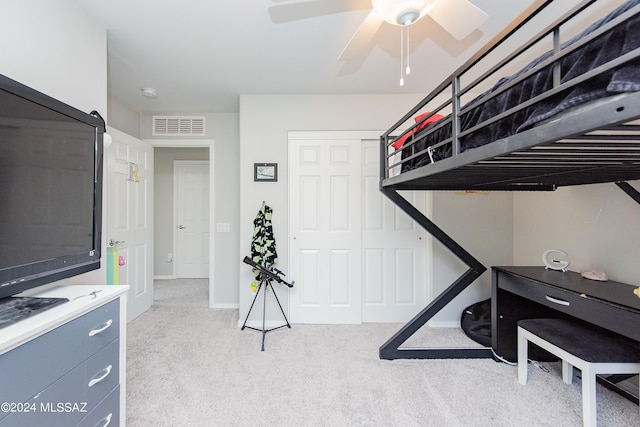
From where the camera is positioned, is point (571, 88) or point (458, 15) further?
point (458, 15)

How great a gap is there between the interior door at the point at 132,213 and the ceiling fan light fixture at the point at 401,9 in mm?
2557

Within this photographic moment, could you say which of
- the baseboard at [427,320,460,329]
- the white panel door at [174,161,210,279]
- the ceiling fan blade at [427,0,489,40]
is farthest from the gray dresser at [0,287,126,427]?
the white panel door at [174,161,210,279]

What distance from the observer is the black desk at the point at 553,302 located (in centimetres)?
134

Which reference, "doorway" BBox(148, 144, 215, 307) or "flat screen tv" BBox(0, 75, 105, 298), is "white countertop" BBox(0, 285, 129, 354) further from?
"doorway" BBox(148, 144, 215, 307)

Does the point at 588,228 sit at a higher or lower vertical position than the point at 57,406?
higher

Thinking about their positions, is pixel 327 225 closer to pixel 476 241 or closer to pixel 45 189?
pixel 476 241

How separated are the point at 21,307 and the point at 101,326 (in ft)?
0.91

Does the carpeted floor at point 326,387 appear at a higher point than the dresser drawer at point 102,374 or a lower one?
lower

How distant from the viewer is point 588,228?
81.9 inches

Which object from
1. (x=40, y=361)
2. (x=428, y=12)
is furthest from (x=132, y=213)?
(x=428, y=12)

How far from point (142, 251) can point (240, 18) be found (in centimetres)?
262

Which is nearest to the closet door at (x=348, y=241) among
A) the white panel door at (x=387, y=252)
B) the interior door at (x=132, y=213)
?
the white panel door at (x=387, y=252)

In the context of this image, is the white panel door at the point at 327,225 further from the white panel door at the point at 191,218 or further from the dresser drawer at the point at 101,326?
the white panel door at the point at 191,218

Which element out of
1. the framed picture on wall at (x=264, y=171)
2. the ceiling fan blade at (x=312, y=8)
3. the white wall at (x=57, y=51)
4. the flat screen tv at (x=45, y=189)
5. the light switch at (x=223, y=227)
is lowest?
the light switch at (x=223, y=227)
